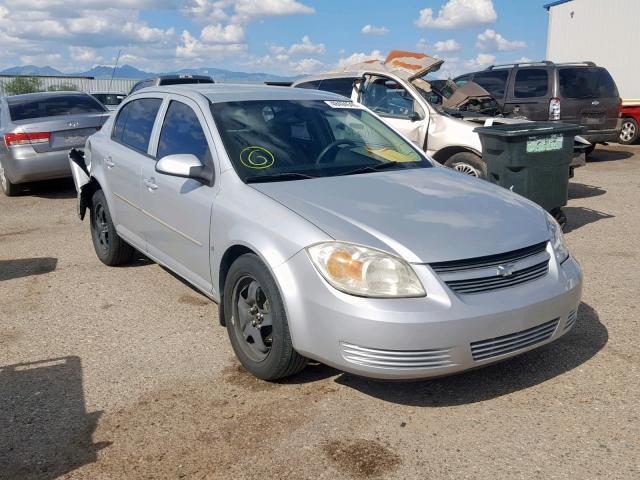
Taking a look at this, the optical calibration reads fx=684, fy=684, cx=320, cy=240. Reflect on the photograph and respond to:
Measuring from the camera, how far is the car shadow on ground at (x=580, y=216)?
791 cm

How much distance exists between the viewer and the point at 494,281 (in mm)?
3449

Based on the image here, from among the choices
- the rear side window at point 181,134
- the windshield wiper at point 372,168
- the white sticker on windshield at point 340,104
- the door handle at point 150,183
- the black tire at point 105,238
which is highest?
the white sticker on windshield at point 340,104

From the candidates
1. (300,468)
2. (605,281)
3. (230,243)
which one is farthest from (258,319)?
(605,281)

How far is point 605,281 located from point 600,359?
173 cm

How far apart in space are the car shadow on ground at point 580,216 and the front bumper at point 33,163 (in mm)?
7040

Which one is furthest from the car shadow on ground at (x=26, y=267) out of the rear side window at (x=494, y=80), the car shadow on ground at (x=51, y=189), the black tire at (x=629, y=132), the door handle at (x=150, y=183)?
the black tire at (x=629, y=132)

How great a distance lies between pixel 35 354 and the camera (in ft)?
14.8

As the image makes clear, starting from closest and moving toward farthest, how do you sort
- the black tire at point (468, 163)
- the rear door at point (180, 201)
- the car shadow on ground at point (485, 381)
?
the car shadow on ground at point (485, 381) < the rear door at point (180, 201) < the black tire at point (468, 163)

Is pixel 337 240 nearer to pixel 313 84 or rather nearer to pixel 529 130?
pixel 529 130

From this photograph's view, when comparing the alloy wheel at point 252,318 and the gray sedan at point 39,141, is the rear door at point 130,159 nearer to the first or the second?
the alloy wheel at point 252,318

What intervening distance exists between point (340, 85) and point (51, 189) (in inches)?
208

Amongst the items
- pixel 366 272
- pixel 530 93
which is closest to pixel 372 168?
pixel 366 272

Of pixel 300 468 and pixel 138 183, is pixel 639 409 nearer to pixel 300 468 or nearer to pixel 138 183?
pixel 300 468

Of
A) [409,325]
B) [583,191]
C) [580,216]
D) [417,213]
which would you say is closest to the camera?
[409,325]
